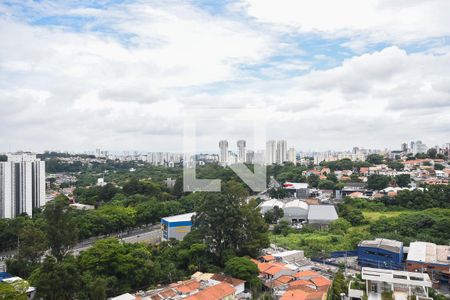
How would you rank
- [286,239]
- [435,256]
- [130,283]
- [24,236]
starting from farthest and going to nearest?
[286,239] < [435,256] < [24,236] < [130,283]

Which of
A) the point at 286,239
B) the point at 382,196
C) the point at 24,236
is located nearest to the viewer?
the point at 24,236

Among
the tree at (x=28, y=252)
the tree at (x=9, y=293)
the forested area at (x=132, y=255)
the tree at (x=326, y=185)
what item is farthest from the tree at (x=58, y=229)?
the tree at (x=326, y=185)

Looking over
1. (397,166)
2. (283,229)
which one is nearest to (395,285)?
(283,229)

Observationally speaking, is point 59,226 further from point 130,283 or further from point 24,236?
point 130,283

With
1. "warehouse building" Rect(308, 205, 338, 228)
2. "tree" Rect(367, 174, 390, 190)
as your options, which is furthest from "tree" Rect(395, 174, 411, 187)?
"warehouse building" Rect(308, 205, 338, 228)

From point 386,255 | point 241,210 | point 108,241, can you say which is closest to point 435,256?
point 386,255

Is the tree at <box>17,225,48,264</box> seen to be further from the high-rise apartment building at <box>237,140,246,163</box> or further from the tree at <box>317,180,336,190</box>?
the tree at <box>317,180,336,190</box>

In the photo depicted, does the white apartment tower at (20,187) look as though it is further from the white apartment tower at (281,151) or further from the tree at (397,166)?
the white apartment tower at (281,151)
